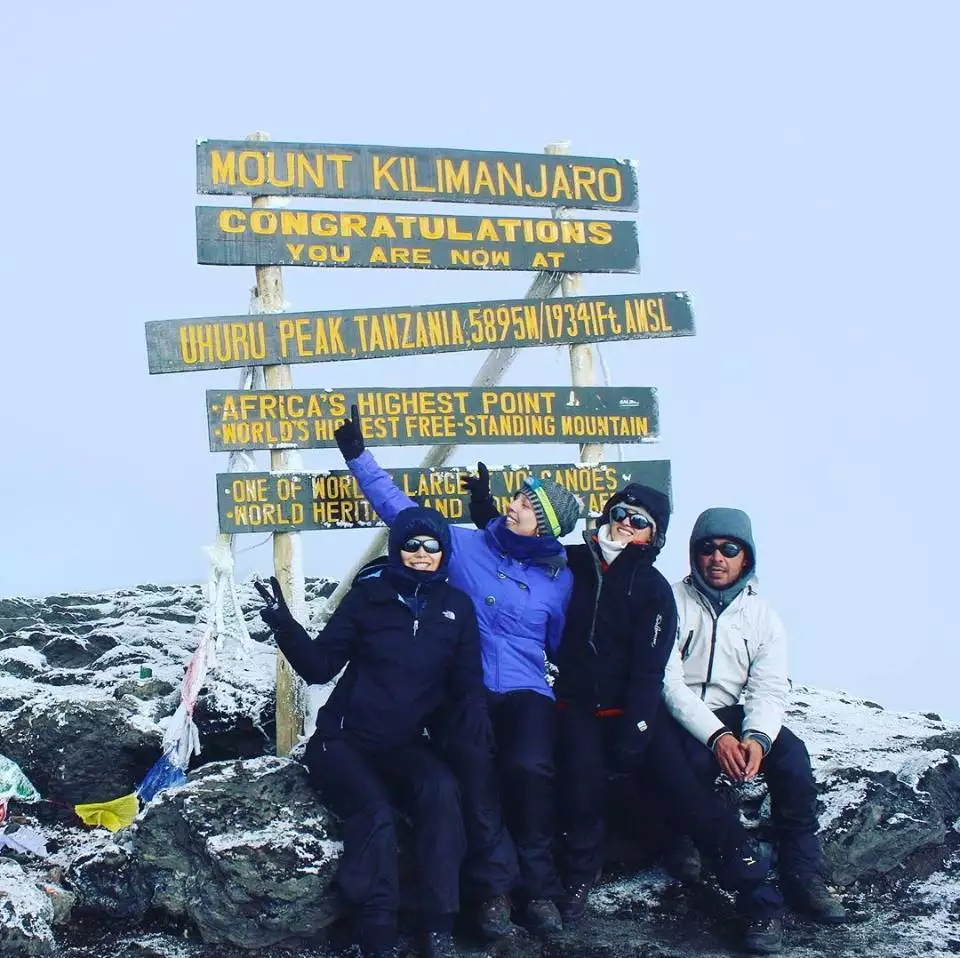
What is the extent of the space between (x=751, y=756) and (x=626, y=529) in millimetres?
1371

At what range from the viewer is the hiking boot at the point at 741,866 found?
582 cm

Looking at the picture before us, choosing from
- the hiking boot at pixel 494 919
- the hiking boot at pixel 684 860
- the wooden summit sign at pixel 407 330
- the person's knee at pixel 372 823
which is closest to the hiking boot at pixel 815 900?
the hiking boot at pixel 684 860

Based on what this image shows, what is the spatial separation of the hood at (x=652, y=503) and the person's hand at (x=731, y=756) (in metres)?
1.08

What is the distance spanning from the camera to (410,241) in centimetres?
811

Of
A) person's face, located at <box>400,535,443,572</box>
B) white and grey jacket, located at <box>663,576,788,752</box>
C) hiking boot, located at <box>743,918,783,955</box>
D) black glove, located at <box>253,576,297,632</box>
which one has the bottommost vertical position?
hiking boot, located at <box>743,918,783,955</box>

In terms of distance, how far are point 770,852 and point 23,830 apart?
4.67 metres

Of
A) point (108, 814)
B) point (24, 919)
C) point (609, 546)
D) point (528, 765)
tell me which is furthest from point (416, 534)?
point (108, 814)

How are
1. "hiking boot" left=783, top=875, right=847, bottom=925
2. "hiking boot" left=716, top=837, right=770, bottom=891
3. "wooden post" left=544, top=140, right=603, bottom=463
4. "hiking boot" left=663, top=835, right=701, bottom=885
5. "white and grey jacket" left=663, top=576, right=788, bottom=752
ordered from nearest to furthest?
"hiking boot" left=716, top=837, right=770, bottom=891 → "hiking boot" left=783, top=875, right=847, bottom=925 → "white and grey jacket" left=663, top=576, right=788, bottom=752 → "hiking boot" left=663, top=835, right=701, bottom=885 → "wooden post" left=544, top=140, right=603, bottom=463

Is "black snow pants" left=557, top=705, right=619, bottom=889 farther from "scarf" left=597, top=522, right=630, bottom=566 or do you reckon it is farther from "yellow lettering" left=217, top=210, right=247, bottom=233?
"yellow lettering" left=217, top=210, right=247, bottom=233

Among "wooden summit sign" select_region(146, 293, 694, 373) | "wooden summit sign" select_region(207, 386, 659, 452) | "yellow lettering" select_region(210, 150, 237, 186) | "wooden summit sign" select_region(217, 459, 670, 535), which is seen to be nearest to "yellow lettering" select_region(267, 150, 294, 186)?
Result: "yellow lettering" select_region(210, 150, 237, 186)

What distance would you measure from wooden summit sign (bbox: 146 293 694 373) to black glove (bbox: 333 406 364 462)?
98 centimetres

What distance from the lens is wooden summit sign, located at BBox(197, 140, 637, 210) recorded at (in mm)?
7805

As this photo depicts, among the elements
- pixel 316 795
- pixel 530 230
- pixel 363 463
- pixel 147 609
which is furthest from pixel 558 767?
pixel 147 609

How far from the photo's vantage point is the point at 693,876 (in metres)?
6.46
